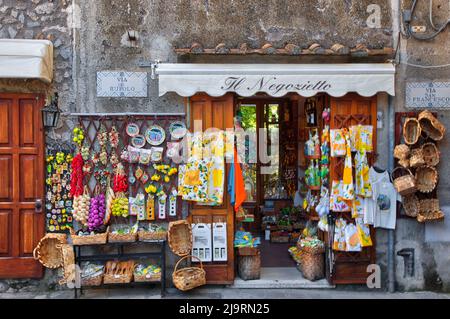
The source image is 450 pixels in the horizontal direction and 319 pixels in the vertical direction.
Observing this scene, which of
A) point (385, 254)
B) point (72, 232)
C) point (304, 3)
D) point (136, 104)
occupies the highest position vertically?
point (304, 3)

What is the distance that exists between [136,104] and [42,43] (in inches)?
55.3

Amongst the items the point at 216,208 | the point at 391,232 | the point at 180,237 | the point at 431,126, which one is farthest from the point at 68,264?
the point at 431,126

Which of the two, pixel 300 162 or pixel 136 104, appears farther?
pixel 300 162

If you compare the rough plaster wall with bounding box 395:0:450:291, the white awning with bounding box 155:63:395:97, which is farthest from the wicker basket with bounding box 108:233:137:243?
the rough plaster wall with bounding box 395:0:450:291

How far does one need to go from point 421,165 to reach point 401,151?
0.32 meters

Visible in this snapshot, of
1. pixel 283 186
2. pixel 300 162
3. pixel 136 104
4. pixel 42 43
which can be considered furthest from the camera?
pixel 283 186

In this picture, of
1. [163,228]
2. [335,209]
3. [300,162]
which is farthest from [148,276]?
[300,162]

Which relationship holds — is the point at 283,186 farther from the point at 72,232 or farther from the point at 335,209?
the point at 72,232

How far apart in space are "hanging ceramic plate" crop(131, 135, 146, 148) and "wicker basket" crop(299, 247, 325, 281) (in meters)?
2.78

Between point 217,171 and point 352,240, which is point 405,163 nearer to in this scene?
point 352,240

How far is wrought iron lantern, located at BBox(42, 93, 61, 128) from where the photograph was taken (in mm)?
5598

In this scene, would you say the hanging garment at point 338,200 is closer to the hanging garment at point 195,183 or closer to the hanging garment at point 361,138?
the hanging garment at point 361,138

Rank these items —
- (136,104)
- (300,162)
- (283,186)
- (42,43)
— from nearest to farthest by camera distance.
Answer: (42,43), (136,104), (300,162), (283,186)

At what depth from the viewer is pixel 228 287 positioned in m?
5.84
